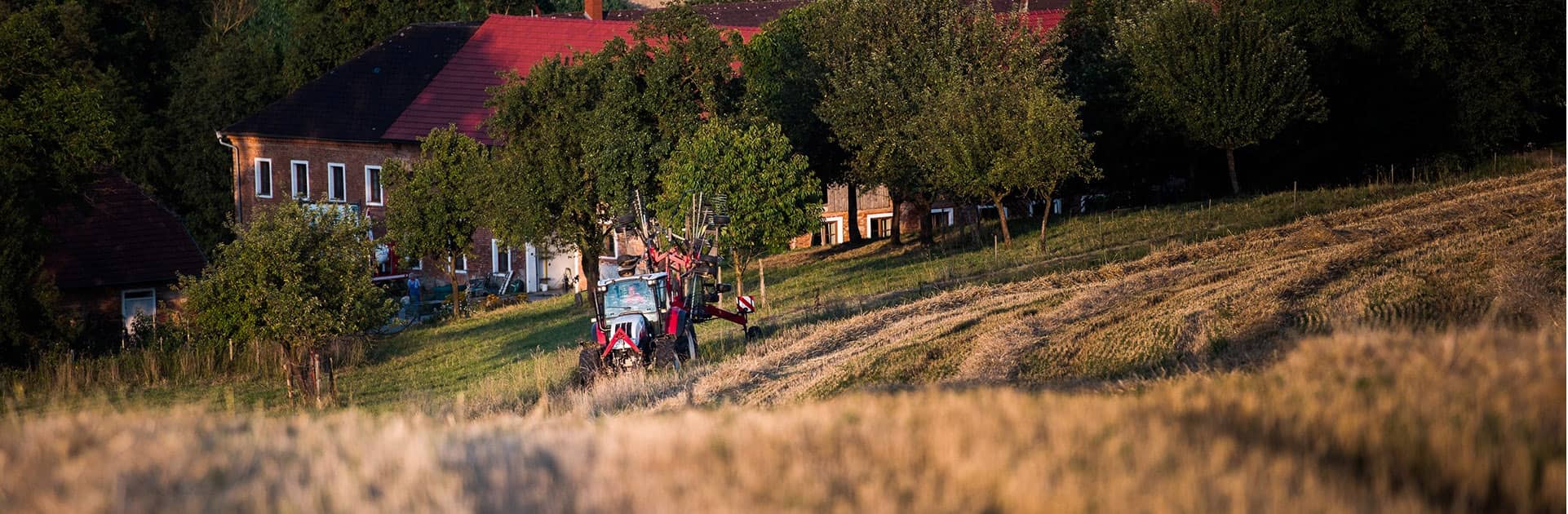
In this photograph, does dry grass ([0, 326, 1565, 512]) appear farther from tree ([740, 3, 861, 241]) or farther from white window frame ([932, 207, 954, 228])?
white window frame ([932, 207, 954, 228])

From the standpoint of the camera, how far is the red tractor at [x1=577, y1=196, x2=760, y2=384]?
18.8 meters

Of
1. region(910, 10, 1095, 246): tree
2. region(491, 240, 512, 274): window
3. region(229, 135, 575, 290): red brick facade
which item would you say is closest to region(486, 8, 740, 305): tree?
region(910, 10, 1095, 246): tree

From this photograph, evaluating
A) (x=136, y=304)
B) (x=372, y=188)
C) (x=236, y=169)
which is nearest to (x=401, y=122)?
(x=372, y=188)

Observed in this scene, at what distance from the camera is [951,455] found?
680 centimetres

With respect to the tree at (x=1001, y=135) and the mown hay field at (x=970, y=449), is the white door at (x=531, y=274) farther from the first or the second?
the mown hay field at (x=970, y=449)

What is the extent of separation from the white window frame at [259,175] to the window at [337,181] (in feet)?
9.18

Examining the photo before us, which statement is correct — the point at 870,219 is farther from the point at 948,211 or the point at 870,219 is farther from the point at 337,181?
the point at 337,181

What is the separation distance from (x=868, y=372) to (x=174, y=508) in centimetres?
939

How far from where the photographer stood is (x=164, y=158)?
62375 mm

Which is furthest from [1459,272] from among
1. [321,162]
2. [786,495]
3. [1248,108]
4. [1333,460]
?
[321,162]

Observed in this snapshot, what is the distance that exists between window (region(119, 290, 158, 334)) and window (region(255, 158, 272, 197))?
59.7 ft

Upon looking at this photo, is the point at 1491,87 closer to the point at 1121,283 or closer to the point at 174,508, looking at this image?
the point at 1121,283

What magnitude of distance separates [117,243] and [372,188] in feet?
50.2

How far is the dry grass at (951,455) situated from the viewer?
6207 mm
